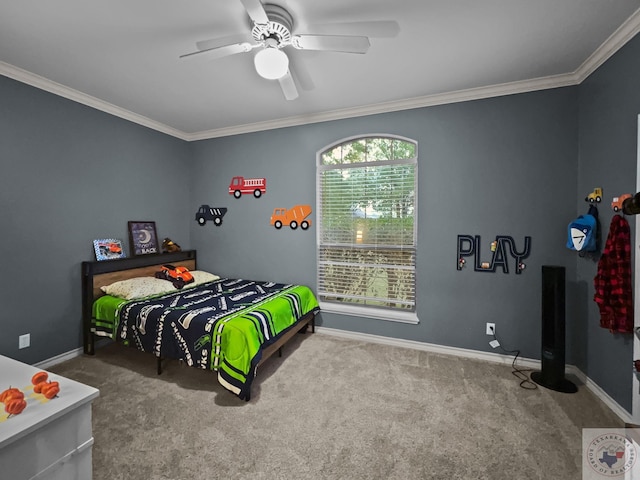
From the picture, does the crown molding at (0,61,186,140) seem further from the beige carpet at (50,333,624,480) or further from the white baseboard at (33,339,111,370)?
the beige carpet at (50,333,624,480)

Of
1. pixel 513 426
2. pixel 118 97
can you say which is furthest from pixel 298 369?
pixel 118 97

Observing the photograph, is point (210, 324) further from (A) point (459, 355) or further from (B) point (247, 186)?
(A) point (459, 355)

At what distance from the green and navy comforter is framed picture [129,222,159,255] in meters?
0.78

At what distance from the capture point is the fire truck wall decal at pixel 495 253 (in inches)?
108

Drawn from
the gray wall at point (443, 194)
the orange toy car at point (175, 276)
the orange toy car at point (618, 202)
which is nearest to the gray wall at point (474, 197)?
the gray wall at point (443, 194)

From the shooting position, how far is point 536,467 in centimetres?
161

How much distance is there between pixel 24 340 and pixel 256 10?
11.0 feet

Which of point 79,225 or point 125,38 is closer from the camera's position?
point 125,38

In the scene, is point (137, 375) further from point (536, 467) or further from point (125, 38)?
Result: point (536, 467)

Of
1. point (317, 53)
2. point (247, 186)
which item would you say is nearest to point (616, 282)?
point (317, 53)

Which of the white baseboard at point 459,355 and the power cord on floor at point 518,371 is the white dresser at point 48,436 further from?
the power cord on floor at point 518,371

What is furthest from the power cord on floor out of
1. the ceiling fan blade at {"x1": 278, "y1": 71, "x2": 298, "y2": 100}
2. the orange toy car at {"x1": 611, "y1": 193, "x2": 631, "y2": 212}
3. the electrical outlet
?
the electrical outlet

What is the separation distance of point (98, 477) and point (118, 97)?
129 inches

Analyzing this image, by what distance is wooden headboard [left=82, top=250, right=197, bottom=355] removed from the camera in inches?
115
